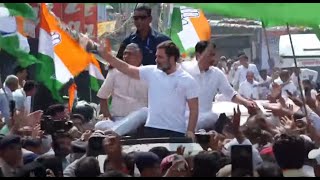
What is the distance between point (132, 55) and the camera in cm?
862

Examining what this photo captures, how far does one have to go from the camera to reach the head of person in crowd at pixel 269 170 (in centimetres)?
617

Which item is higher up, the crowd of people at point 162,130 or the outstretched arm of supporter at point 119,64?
the outstretched arm of supporter at point 119,64

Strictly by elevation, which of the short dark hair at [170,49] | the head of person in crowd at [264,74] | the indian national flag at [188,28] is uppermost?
the short dark hair at [170,49]

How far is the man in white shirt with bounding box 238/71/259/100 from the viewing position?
52.9 feet

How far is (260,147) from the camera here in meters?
7.82

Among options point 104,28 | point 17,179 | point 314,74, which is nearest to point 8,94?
point 17,179

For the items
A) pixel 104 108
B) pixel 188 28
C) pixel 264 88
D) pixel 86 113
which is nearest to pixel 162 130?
pixel 104 108

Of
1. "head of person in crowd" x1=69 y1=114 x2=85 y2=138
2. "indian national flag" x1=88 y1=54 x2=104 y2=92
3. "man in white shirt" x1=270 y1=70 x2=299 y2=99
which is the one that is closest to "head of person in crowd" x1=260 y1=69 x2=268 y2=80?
"man in white shirt" x1=270 y1=70 x2=299 y2=99

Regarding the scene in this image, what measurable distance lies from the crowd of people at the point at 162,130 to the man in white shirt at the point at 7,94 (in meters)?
0.93

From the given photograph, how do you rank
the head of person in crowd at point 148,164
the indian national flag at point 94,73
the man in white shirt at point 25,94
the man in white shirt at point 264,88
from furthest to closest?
the man in white shirt at point 264,88
the indian national flag at point 94,73
the man in white shirt at point 25,94
the head of person in crowd at point 148,164

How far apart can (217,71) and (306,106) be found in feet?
3.81

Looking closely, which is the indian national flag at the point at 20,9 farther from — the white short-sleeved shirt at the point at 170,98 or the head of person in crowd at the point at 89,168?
the head of person in crowd at the point at 89,168

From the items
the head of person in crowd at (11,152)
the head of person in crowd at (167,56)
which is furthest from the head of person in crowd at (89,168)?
the head of person in crowd at (167,56)

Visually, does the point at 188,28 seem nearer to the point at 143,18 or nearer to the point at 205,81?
the point at 143,18
